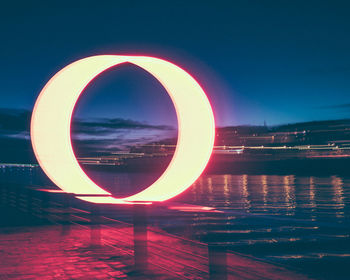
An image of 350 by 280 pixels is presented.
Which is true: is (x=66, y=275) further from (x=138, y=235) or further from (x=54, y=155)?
(x=54, y=155)

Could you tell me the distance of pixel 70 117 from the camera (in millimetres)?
9328

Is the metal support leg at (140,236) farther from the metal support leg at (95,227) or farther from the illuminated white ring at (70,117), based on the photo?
the metal support leg at (95,227)

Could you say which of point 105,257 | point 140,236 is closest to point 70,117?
point 105,257

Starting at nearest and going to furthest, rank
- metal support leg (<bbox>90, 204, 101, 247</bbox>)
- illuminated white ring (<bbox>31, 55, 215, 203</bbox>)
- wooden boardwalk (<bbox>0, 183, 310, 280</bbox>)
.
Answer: wooden boardwalk (<bbox>0, 183, 310, 280</bbox>), illuminated white ring (<bbox>31, 55, 215, 203</bbox>), metal support leg (<bbox>90, 204, 101, 247</bbox>)

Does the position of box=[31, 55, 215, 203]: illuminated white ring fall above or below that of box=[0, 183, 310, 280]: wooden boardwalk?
above

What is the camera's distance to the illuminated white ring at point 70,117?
28.1ft

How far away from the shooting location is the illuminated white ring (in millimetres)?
8570

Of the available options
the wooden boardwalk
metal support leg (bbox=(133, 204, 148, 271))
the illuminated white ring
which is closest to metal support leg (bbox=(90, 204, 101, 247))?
the wooden boardwalk

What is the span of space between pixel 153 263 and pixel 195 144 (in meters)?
2.56

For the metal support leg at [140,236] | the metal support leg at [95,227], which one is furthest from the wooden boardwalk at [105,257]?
the metal support leg at [140,236]

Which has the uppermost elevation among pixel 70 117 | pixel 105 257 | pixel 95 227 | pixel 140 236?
pixel 70 117

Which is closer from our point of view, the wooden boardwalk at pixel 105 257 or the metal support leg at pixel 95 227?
the wooden boardwalk at pixel 105 257

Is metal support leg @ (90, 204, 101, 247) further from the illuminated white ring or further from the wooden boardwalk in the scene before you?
the illuminated white ring

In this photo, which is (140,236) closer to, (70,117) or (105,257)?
(105,257)
